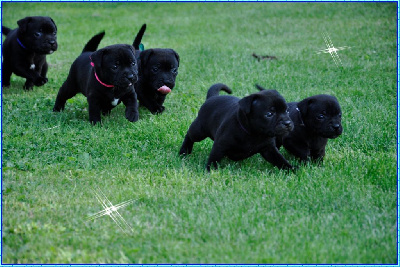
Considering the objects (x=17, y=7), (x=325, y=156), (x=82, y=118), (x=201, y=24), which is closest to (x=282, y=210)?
(x=325, y=156)

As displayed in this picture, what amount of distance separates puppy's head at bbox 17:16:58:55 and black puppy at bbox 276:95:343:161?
429cm

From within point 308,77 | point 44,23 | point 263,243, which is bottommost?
point 263,243

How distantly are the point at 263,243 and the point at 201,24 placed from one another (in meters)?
12.5

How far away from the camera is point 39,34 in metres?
8.09

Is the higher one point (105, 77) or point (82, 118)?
point (105, 77)

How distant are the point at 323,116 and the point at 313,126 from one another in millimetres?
142

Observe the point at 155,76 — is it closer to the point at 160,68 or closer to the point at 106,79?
the point at 160,68

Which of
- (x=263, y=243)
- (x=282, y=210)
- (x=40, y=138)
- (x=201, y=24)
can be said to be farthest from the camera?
(x=201, y=24)

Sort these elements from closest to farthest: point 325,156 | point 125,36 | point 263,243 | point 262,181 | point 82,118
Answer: point 263,243, point 262,181, point 325,156, point 82,118, point 125,36

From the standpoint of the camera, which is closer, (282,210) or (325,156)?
(282,210)

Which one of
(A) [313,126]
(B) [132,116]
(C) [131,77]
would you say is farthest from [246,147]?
(B) [132,116]

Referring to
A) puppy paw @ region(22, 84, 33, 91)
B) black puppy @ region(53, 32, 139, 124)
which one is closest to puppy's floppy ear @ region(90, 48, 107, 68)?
black puppy @ region(53, 32, 139, 124)

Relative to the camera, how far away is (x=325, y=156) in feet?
18.0

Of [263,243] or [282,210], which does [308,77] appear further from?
[263,243]
